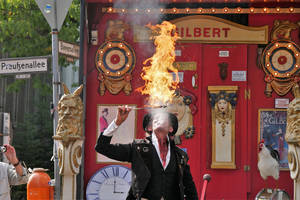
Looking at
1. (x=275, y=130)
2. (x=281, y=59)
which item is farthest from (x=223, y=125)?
(x=281, y=59)

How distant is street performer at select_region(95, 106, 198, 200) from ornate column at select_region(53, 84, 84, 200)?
341 cm

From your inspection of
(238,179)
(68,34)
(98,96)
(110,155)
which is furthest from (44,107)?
(110,155)

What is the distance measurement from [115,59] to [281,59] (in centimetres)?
311

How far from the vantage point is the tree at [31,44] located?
16.7 meters

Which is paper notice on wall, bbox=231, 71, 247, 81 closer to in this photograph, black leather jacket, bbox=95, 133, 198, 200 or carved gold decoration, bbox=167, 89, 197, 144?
carved gold decoration, bbox=167, 89, 197, 144

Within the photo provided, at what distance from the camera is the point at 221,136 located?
11641 millimetres

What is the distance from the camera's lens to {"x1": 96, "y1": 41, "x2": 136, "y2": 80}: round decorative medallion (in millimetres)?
11867

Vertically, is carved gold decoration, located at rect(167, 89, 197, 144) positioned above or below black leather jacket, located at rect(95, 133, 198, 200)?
above

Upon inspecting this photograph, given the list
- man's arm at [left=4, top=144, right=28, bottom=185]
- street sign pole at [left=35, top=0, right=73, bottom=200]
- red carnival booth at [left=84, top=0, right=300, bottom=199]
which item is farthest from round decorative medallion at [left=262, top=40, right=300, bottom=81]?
man's arm at [left=4, top=144, right=28, bottom=185]

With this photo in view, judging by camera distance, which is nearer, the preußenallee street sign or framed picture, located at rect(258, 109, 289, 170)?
the preußenallee street sign

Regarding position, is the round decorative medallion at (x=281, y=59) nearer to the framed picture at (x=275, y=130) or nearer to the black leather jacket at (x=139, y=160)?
the framed picture at (x=275, y=130)

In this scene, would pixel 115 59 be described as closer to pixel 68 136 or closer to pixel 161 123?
pixel 68 136

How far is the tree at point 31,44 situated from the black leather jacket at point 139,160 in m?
10.3

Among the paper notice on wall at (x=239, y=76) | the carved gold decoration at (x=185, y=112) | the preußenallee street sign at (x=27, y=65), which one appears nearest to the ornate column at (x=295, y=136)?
the paper notice on wall at (x=239, y=76)
